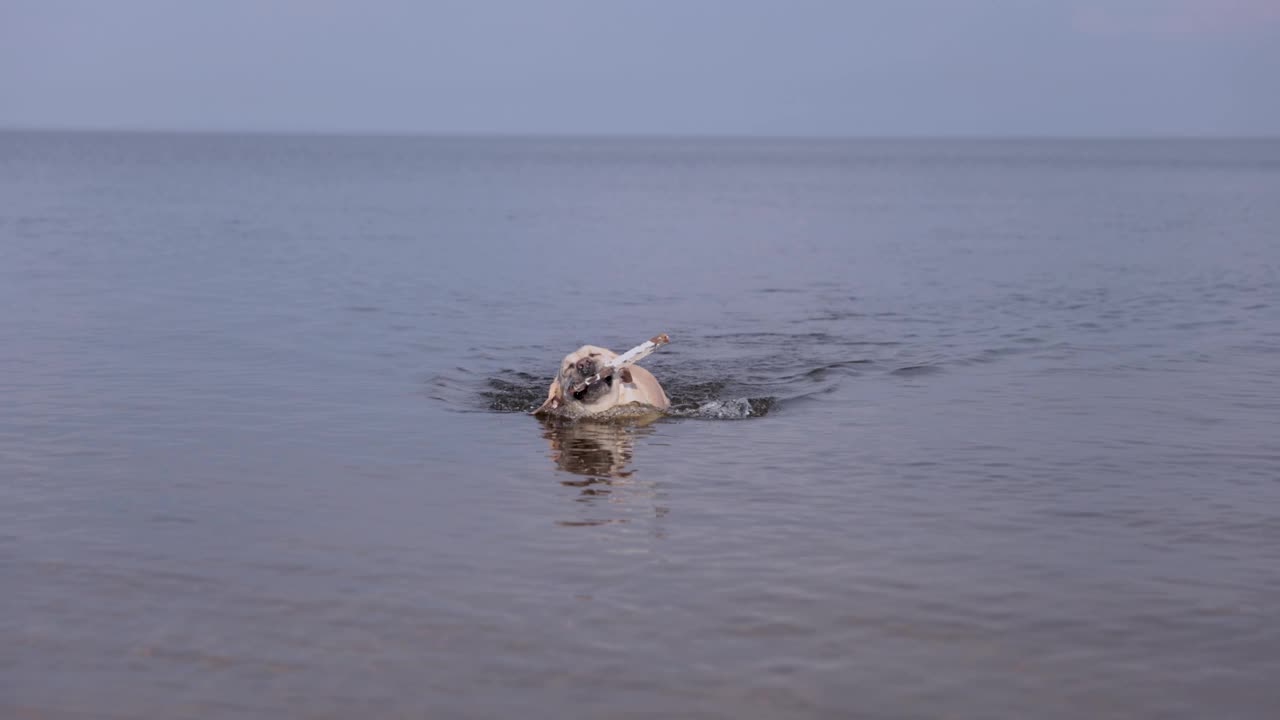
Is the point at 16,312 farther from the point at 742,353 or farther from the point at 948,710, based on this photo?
the point at 948,710

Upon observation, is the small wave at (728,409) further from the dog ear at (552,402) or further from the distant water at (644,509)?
the dog ear at (552,402)

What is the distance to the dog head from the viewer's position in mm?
15055

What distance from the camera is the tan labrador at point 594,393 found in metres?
15.1

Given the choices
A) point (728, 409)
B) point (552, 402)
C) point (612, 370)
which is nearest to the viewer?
point (612, 370)

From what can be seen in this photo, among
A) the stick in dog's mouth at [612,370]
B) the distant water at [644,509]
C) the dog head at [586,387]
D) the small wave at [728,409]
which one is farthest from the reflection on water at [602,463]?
the small wave at [728,409]

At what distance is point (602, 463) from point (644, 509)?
6.41ft

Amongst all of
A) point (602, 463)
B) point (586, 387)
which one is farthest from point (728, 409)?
point (602, 463)

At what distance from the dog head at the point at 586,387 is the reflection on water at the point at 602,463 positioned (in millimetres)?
191

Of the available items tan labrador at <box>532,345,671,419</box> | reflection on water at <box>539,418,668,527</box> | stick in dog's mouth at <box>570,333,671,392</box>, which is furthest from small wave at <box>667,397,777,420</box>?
stick in dog's mouth at <box>570,333,671,392</box>

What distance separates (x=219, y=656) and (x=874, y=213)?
66.5 metres

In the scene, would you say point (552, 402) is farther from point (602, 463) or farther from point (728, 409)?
point (602, 463)

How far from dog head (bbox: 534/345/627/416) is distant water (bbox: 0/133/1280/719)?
33 cm

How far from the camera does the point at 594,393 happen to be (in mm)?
15125

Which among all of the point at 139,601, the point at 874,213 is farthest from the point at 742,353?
the point at 874,213
